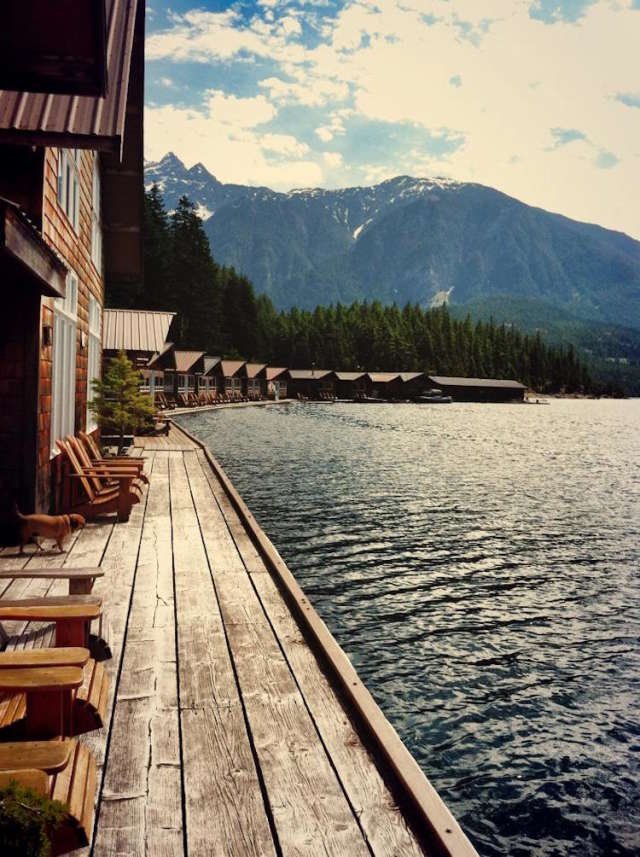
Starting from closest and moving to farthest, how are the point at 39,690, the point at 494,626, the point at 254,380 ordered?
the point at 39,690 < the point at 494,626 < the point at 254,380

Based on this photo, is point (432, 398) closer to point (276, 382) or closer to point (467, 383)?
point (467, 383)

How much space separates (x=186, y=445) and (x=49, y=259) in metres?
18.0

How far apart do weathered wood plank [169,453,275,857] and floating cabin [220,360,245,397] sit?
242ft

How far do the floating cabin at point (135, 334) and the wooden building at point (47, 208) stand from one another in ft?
32.3

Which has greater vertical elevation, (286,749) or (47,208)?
(47,208)

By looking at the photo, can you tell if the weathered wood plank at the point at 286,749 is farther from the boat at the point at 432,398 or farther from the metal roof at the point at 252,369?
the boat at the point at 432,398

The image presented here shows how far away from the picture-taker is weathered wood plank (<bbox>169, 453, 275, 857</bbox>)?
124 inches

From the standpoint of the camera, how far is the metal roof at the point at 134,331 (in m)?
23.6

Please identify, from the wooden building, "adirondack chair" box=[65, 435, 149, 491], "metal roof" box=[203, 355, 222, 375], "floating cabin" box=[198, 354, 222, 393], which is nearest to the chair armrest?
the wooden building

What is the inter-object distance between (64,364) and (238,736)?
8.44 meters

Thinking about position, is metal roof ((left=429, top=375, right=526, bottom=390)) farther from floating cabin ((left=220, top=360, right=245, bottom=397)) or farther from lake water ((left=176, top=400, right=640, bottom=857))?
lake water ((left=176, top=400, right=640, bottom=857))

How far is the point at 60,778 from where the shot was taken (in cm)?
300

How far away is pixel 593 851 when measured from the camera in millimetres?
4801

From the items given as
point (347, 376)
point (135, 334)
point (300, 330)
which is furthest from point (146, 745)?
point (300, 330)
